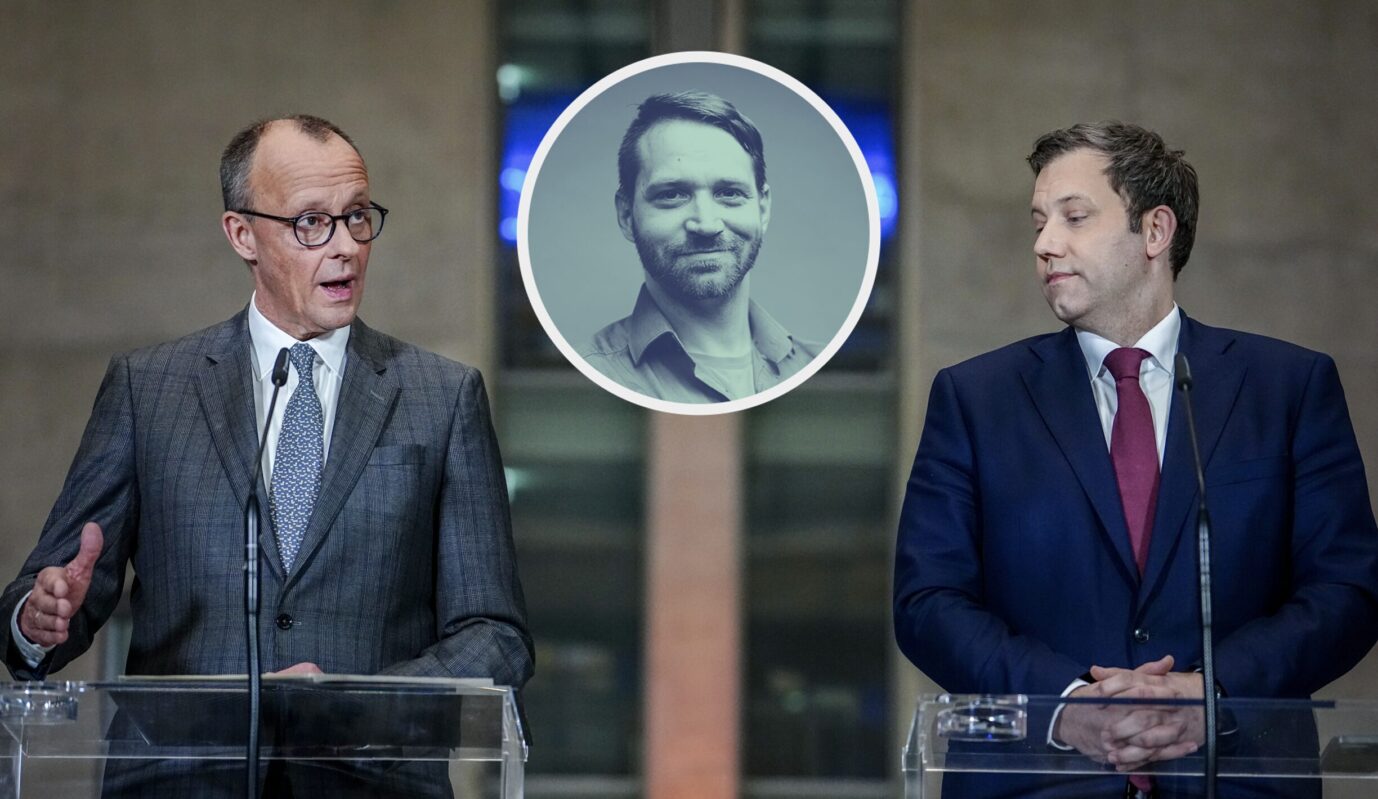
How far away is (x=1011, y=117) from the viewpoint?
17.1 feet

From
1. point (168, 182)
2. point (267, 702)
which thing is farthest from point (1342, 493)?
point (168, 182)

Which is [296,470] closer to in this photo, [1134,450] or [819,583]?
[1134,450]

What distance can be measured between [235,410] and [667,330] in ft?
4.40

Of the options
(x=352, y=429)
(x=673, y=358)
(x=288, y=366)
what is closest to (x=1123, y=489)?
(x=352, y=429)

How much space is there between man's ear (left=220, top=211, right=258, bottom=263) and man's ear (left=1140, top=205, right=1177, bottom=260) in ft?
4.07

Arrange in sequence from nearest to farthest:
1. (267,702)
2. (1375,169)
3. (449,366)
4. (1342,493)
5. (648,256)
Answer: (267,702)
(1342,493)
(449,366)
(648,256)
(1375,169)

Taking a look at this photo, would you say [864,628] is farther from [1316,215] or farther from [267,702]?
[267,702]

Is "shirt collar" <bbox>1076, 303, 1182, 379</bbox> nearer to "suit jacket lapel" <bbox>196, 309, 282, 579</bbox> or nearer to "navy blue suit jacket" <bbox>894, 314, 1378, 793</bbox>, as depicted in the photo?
"navy blue suit jacket" <bbox>894, 314, 1378, 793</bbox>

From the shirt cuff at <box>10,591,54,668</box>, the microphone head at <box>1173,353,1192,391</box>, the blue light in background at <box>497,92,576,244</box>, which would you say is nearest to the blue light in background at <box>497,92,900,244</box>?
the blue light in background at <box>497,92,576,244</box>

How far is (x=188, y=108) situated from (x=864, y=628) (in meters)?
2.34

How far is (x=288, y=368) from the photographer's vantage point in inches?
103

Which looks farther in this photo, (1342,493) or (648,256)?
(648,256)

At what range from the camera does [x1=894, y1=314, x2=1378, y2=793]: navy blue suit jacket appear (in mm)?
2477

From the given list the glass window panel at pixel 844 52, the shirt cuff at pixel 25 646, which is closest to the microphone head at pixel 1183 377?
the shirt cuff at pixel 25 646
